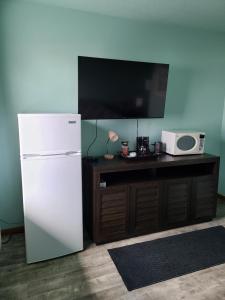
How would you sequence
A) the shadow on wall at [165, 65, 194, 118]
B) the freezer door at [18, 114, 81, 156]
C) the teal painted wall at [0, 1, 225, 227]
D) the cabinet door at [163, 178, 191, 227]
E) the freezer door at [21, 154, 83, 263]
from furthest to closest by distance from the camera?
1. the shadow on wall at [165, 65, 194, 118]
2. the cabinet door at [163, 178, 191, 227]
3. the teal painted wall at [0, 1, 225, 227]
4. the freezer door at [21, 154, 83, 263]
5. the freezer door at [18, 114, 81, 156]

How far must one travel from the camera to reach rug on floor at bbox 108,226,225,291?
6.39 feet

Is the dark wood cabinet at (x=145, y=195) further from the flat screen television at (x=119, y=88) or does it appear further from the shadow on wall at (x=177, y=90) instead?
the shadow on wall at (x=177, y=90)

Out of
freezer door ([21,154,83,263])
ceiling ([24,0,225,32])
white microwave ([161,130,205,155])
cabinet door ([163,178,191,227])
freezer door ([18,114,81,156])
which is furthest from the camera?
white microwave ([161,130,205,155])

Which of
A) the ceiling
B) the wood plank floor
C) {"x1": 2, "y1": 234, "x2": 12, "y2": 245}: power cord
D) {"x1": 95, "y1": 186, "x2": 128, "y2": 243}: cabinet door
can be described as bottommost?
the wood plank floor

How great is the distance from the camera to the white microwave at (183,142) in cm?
271

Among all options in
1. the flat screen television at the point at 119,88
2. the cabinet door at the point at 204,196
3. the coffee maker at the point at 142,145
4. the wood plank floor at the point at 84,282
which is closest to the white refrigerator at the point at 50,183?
the wood plank floor at the point at 84,282

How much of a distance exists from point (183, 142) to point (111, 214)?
4.07ft

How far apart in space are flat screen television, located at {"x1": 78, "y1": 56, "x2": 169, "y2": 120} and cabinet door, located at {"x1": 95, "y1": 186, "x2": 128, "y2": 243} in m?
0.84

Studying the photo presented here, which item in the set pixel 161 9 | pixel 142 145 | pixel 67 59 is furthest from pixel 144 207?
pixel 161 9

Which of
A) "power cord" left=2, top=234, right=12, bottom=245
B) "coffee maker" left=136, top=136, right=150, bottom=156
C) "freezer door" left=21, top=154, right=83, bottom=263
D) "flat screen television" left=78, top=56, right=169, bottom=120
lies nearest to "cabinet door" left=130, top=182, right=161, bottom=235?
"coffee maker" left=136, top=136, right=150, bottom=156

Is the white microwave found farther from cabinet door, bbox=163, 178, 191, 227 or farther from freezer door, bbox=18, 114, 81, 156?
freezer door, bbox=18, 114, 81, 156

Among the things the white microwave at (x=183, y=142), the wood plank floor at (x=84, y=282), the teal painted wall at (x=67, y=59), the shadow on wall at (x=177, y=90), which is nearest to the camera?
the wood plank floor at (x=84, y=282)

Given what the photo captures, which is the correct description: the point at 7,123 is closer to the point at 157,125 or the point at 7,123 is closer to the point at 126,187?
the point at 126,187

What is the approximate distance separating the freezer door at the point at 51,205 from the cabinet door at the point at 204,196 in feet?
4.75
